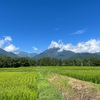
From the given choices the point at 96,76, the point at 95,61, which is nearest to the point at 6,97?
the point at 96,76

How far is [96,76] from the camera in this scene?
2558 centimetres

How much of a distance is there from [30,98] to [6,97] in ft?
4.59

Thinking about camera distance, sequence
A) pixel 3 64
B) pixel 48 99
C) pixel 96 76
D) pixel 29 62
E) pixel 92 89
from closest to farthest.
A: pixel 48 99 → pixel 92 89 → pixel 96 76 → pixel 3 64 → pixel 29 62

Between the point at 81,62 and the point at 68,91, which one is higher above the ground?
the point at 81,62

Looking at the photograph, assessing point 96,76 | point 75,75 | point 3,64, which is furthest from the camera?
point 3,64

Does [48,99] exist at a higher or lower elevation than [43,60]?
lower

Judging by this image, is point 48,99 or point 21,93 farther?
point 21,93

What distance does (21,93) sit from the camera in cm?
1199

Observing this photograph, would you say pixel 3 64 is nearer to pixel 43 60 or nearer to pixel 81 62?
pixel 43 60

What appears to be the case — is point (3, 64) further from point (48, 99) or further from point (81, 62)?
point (48, 99)

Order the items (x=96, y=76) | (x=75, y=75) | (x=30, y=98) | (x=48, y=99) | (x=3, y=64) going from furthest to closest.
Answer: (x=3, y=64) < (x=75, y=75) < (x=96, y=76) < (x=30, y=98) < (x=48, y=99)

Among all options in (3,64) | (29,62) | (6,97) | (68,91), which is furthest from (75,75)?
(29,62)

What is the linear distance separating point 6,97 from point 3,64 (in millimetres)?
89948

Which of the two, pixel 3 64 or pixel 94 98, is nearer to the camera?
pixel 94 98
